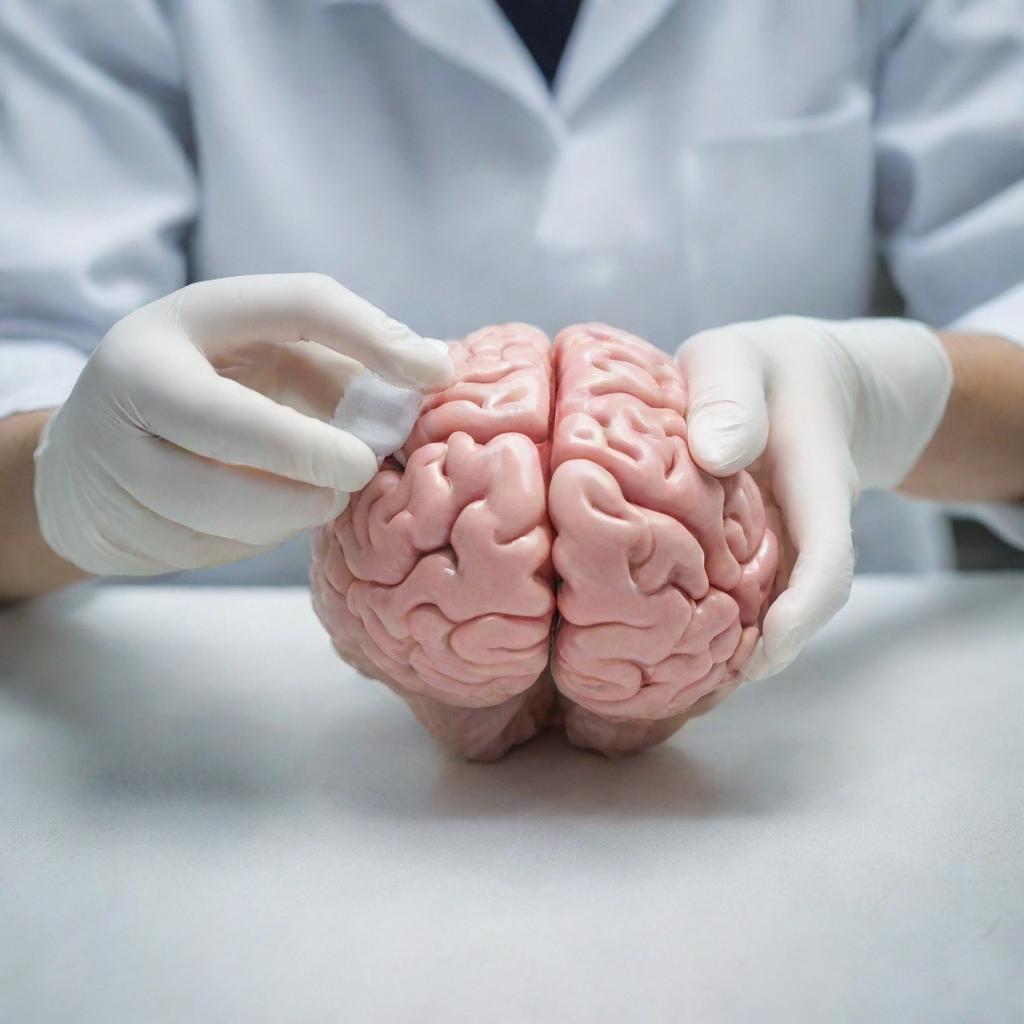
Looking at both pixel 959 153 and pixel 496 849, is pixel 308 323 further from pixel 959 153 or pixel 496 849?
pixel 959 153

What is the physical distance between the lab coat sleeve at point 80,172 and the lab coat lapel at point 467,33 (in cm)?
36

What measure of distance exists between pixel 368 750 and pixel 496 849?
22cm

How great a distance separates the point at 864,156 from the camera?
1611 mm

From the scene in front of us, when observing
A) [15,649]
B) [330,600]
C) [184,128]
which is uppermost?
[184,128]

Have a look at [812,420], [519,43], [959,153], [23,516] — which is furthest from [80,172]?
[959,153]

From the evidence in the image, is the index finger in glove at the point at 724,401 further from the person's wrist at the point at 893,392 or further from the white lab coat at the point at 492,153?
the white lab coat at the point at 492,153

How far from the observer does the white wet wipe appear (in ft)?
3.20

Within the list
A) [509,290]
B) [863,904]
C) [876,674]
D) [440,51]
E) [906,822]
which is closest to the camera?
[863,904]

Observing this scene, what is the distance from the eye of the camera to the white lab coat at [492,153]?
1.49 m

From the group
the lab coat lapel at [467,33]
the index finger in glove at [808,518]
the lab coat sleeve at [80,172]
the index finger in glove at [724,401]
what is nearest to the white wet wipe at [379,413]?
the index finger in glove at [724,401]

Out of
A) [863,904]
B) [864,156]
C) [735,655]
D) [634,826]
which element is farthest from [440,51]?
[863,904]

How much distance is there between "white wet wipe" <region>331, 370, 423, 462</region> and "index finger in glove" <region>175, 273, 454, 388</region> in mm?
24

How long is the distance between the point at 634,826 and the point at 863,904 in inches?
8.1

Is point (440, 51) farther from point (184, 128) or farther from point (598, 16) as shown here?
point (184, 128)
